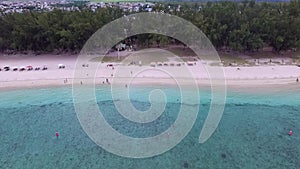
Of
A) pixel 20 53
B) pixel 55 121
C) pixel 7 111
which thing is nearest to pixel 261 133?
pixel 55 121

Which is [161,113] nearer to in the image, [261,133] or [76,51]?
[261,133]

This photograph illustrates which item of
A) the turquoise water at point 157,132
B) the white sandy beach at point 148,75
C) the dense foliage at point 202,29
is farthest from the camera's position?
the dense foliage at point 202,29

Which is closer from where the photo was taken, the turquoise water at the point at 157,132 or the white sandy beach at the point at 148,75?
the turquoise water at the point at 157,132

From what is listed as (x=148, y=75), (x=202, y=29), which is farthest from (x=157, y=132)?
(x=202, y=29)

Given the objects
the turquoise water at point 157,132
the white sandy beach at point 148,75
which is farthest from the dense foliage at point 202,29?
the turquoise water at point 157,132

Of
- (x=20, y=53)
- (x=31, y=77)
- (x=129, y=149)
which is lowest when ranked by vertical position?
(x=129, y=149)

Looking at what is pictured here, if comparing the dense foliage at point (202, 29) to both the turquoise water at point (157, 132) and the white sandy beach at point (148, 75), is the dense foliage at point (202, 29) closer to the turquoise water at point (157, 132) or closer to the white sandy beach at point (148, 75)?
the white sandy beach at point (148, 75)

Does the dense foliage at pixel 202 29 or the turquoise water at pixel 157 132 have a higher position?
the dense foliage at pixel 202 29
